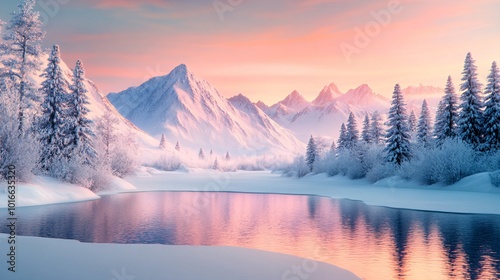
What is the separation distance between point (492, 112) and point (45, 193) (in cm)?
4487

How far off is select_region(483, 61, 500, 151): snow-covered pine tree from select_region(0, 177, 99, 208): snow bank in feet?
135

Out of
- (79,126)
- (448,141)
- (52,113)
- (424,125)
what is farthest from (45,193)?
(424,125)

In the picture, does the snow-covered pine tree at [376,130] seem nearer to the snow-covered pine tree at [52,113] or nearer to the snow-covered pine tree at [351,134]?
the snow-covered pine tree at [351,134]

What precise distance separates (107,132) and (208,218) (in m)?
41.2

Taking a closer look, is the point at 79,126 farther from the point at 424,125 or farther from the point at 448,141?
the point at 424,125

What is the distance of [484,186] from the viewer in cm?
3441

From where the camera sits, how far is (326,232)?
19391mm

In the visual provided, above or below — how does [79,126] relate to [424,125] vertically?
below

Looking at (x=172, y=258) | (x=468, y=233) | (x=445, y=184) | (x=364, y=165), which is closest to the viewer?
(x=172, y=258)

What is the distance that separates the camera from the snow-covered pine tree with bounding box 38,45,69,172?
3953cm

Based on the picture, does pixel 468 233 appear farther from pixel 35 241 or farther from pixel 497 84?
pixel 497 84

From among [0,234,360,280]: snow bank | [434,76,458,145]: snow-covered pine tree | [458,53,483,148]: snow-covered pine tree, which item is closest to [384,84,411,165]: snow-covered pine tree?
[434,76,458,145]: snow-covered pine tree

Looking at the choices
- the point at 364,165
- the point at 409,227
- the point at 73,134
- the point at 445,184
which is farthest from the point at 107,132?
the point at 409,227

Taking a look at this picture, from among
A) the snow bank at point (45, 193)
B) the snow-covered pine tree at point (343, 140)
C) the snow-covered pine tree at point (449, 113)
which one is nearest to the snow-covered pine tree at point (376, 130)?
the snow-covered pine tree at point (343, 140)
